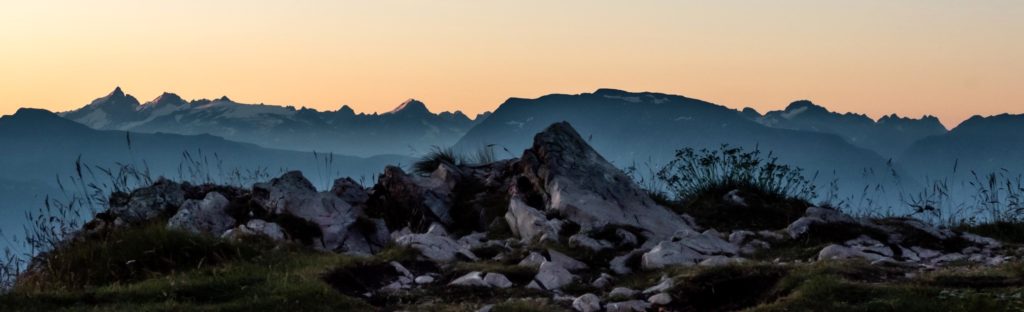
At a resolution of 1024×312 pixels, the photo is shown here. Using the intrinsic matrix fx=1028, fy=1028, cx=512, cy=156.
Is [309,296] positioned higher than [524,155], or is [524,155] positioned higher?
[524,155]

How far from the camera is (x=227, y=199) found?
69.9 ft

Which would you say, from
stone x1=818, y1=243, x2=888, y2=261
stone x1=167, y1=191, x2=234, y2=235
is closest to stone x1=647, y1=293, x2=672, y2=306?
stone x1=818, y1=243, x2=888, y2=261

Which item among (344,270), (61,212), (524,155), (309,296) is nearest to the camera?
(309,296)

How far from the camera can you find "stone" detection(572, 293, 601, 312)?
1275 cm

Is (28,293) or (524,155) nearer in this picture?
(28,293)

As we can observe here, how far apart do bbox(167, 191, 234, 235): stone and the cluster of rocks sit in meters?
0.03

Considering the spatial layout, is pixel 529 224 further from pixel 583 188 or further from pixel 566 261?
pixel 566 261

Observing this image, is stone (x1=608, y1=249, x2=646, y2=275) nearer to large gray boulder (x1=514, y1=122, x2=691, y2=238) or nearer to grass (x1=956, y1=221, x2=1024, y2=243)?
large gray boulder (x1=514, y1=122, x2=691, y2=238)

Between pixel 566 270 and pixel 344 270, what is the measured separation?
3330 mm

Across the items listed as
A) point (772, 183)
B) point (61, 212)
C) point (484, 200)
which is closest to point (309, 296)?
point (61, 212)

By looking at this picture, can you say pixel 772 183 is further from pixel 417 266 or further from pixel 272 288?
pixel 272 288

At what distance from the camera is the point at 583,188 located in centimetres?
2142

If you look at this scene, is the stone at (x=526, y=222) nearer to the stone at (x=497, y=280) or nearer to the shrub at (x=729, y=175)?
the stone at (x=497, y=280)

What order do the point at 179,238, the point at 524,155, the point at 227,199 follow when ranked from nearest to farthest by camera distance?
1. the point at 179,238
2. the point at 227,199
3. the point at 524,155
